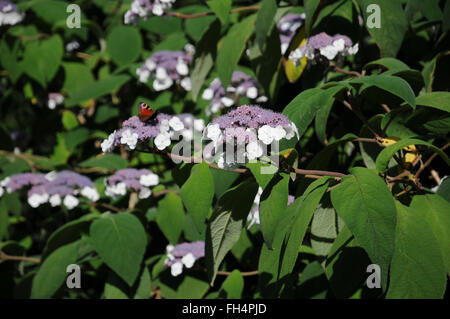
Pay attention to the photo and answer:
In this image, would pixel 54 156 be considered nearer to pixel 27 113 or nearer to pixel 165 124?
pixel 27 113

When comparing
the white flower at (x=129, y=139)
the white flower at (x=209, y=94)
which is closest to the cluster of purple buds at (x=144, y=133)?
the white flower at (x=129, y=139)

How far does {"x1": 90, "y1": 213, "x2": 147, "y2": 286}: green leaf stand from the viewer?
1610 millimetres

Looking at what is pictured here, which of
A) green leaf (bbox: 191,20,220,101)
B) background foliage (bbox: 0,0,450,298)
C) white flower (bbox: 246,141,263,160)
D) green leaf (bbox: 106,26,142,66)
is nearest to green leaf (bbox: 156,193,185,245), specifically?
background foliage (bbox: 0,0,450,298)

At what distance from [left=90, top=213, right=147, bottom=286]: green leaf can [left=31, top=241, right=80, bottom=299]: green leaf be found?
6.7 inches

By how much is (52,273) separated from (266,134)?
103cm

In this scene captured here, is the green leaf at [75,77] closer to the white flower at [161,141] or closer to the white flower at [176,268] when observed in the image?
the white flower at [176,268]

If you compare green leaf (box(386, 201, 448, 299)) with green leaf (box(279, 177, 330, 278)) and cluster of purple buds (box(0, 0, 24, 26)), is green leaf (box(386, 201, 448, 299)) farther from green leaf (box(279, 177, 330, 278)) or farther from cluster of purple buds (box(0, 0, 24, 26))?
cluster of purple buds (box(0, 0, 24, 26))

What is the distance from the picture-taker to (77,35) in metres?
2.80

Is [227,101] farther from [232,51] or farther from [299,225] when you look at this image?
[299,225]

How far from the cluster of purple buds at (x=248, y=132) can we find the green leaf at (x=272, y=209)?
8cm

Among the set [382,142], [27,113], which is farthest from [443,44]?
[27,113]

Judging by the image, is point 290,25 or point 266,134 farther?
point 290,25

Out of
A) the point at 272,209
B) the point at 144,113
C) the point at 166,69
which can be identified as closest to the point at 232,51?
the point at 166,69

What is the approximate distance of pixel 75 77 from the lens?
104 inches
